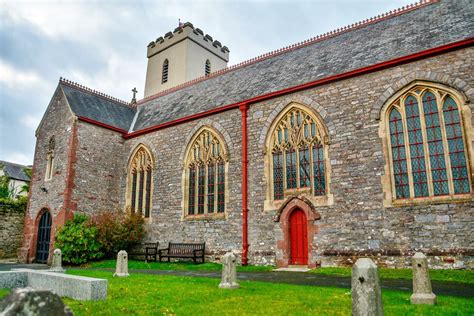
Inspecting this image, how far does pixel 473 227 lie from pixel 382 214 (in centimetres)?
237

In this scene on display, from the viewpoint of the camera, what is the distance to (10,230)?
19.9m

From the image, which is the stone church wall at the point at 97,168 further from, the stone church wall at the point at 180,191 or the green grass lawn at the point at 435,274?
the green grass lawn at the point at 435,274

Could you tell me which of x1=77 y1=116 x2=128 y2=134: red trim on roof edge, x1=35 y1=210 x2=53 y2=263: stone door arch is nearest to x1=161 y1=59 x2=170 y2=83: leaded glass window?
x1=77 y1=116 x2=128 y2=134: red trim on roof edge

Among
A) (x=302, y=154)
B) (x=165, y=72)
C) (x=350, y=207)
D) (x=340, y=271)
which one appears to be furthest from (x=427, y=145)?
(x=165, y=72)

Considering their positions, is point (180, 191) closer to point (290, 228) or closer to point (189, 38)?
point (290, 228)

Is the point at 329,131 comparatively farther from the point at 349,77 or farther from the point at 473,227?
the point at 473,227

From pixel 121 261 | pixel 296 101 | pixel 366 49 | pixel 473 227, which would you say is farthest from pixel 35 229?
pixel 473 227

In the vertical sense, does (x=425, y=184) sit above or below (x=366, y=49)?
below

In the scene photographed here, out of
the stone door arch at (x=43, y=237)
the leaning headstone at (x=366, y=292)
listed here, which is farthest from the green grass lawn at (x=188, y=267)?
the leaning headstone at (x=366, y=292)

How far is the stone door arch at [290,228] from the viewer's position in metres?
12.5

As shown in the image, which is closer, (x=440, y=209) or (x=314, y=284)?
(x=314, y=284)

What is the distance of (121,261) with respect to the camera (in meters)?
10.2

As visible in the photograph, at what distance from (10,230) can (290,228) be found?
15.6 metres

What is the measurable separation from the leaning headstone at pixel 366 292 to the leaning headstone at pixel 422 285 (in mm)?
2484
